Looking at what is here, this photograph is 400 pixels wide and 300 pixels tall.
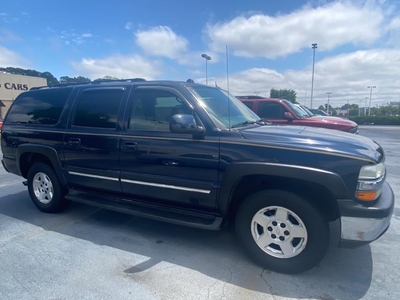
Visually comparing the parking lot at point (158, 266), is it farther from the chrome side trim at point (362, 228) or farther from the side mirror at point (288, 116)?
the side mirror at point (288, 116)

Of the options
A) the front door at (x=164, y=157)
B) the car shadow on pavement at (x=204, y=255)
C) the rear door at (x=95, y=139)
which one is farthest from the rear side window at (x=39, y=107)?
the car shadow on pavement at (x=204, y=255)

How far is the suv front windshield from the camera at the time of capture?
299 centimetres

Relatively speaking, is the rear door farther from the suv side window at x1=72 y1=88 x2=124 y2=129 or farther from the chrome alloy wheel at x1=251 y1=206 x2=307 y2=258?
the chrome alloy wheel at x1=251 y1=206 x2=307 y2=258

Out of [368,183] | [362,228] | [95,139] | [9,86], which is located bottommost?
[362,228]

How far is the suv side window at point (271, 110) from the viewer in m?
8.48

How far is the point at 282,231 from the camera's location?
103 inches

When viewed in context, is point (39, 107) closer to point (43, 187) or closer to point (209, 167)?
point (43, 187)

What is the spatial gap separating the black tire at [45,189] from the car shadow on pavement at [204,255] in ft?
0.51

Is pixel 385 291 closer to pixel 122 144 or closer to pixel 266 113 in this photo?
pixel 122 144

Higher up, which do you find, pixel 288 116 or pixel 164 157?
pixel 288 116

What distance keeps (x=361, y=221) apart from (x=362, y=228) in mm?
67

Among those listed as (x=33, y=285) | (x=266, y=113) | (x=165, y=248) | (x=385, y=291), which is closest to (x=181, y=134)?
(x=165, y=248)

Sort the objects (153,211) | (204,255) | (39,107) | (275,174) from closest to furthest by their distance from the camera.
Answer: (275,174) → (204,255) → (153,211) → (39,107)

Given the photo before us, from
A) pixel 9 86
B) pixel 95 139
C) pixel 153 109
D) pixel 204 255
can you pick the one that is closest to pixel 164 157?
pixel 153 109
